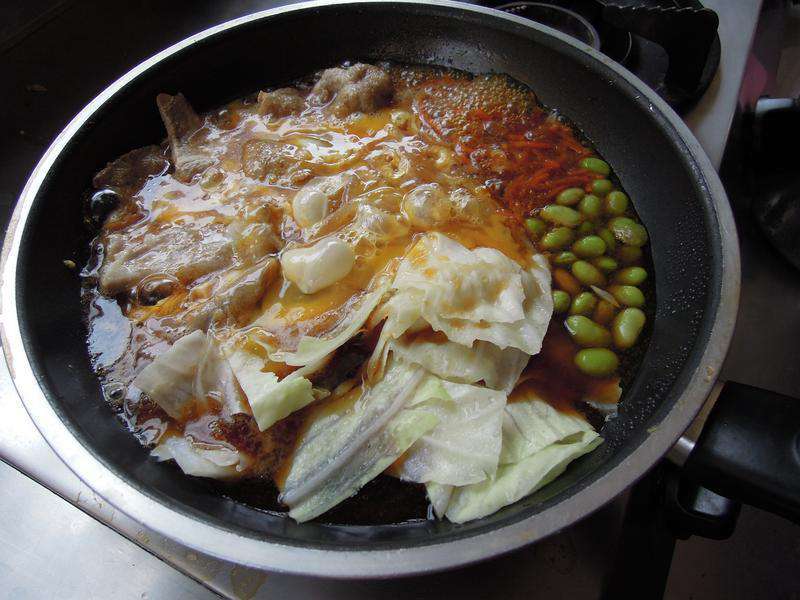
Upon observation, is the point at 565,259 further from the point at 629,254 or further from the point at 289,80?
the point at 289,80

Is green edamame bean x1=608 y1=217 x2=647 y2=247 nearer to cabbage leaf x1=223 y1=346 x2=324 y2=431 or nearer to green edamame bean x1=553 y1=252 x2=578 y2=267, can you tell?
green edamame bean x1=553 y1=252 x2=578 y2=267

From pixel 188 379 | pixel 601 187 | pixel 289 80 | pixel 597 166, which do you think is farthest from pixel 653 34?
pixel 188 379

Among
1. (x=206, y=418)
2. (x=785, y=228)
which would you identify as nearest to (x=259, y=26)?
(x=206, y=418)

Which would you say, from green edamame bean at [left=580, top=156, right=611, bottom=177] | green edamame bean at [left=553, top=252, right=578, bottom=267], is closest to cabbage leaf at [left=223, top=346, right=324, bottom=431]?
green edamame bean at [left=553, top=252, right=578, bottom=267]

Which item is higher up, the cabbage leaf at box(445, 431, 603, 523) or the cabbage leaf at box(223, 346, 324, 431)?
the cabbage leaf at box(223, 346, 324, 431)

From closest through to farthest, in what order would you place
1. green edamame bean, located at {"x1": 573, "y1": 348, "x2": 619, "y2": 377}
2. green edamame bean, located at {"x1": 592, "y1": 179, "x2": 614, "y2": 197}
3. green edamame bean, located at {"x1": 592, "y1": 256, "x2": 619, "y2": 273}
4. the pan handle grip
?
1. the pan handle grip
2. green edamame bean, located at {"x1": 573, "y1": 348, "x2": 619, "y2": 377}
3. green edamame bean, located at {"x1": 592, "y1": 256, "x2": 619, "y2": 273}
4. green edamame bean, located at {"x1": 592, "y1": 179, "x2": 614, "y2": 197}
